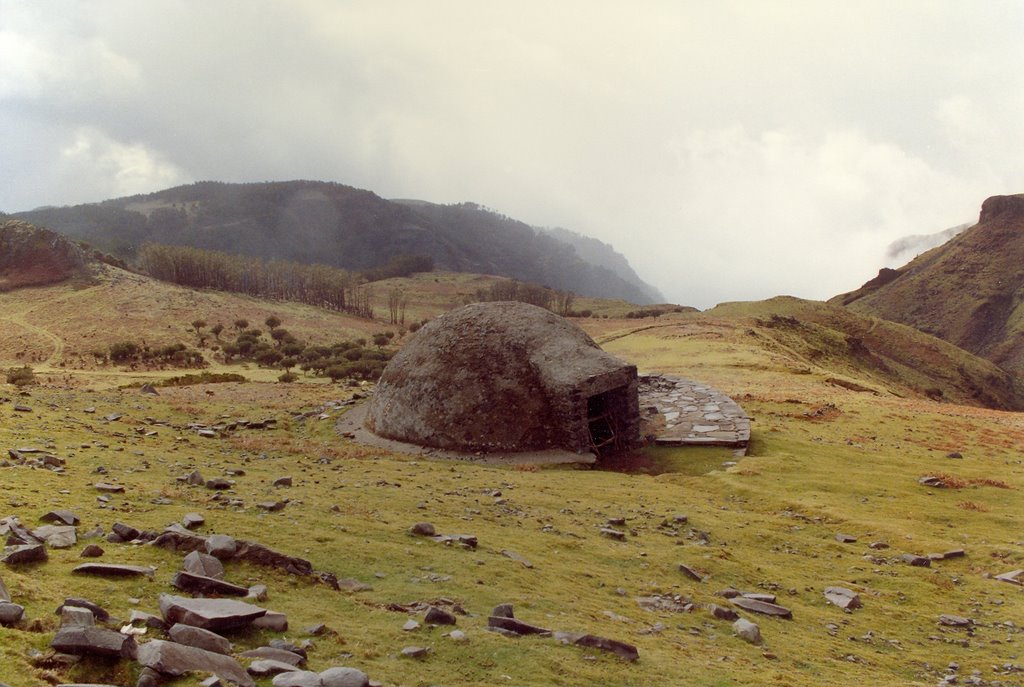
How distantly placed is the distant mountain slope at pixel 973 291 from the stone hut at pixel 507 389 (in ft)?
335

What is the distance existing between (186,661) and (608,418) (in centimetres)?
1318

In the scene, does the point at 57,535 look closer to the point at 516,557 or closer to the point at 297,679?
the point at 297,679

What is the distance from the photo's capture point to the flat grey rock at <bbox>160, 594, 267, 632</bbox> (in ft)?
13.6

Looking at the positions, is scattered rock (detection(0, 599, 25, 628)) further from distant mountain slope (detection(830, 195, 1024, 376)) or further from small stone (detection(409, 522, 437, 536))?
distant mountain slope (detection(830, 195, 1024, 376))

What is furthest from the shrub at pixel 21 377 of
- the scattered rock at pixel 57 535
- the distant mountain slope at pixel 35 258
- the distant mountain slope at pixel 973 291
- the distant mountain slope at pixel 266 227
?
the distant mountain slope at pixel 266 227

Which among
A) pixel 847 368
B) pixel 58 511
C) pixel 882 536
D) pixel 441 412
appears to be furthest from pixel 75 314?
pixel 847 368

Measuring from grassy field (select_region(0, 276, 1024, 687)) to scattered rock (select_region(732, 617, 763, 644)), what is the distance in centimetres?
10

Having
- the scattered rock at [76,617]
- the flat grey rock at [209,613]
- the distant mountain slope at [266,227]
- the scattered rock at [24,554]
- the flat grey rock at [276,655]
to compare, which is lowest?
the flat grey rock at [276,655]

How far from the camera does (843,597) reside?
753 cm

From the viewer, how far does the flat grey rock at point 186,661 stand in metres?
3.51

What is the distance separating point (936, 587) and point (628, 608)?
168 inches

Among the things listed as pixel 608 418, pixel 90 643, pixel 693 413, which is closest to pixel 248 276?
pixel 693 413

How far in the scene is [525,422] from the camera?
15.2m

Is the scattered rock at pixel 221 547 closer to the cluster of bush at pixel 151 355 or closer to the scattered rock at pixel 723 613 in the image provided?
the scattered rock at pixel 723 613
